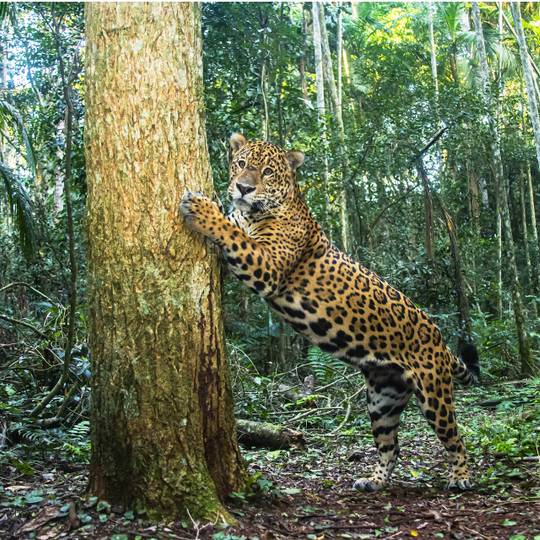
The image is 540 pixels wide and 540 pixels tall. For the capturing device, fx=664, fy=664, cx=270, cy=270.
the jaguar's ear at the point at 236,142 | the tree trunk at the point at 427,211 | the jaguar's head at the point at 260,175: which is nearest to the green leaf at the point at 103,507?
the jaguar's head at the point at 260,175

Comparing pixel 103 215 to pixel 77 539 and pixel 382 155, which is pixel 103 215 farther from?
pixel 382 155

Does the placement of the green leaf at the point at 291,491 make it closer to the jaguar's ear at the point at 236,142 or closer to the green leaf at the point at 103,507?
the green leaf at the point at 103,507

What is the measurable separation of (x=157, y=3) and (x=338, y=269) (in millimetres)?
2601

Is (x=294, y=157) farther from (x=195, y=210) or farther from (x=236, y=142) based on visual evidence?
(x=195, y=210)

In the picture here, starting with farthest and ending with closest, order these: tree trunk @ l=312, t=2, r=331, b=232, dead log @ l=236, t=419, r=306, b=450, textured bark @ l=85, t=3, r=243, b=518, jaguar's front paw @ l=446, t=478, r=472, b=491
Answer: tree trunk @ l=312, t=2, r=331, b=232 < dead log @ l=236, t=419, r=306, b=450 < jaguar's front paw @ l=446, t=478, r=472, b=491 < textured bark @ l=85, t=3, r=243, b=518

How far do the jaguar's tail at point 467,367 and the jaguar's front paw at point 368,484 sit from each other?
4.07 ft

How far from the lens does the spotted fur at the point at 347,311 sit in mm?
5414

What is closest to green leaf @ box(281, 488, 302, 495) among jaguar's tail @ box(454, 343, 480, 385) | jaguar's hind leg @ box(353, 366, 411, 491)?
jaguar's hind leg @ box(353, 366, 411, 491)

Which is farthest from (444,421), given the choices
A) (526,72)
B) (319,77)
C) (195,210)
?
(526,72)

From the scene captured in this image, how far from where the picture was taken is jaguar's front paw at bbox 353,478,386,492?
18.6 ft

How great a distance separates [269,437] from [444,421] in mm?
2017

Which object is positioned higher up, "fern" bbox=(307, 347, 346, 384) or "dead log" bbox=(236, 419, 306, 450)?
"fern" bbox=(307, 347, 346, 384)

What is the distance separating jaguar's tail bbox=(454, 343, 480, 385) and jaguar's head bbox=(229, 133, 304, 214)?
2.22m

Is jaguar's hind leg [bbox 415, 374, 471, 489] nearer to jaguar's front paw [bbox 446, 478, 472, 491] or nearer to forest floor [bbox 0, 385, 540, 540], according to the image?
jaguar's front paw [bbox 446, 478, 472, 491]
